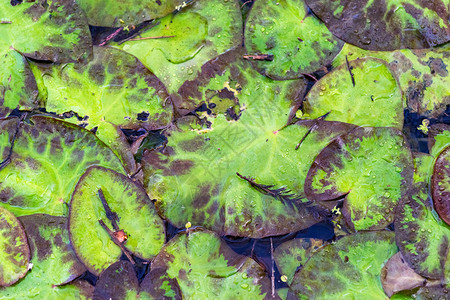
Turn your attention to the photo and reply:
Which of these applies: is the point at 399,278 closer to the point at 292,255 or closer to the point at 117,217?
the point at 292,255

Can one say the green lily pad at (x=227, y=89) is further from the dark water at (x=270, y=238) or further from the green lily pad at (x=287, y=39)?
the dark water at (x=270, y=238)

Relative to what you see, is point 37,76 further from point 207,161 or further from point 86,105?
point 207,161

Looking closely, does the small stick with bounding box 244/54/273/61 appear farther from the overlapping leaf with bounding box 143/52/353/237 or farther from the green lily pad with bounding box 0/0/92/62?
the green lily pad with bounding box 0/0/92/62

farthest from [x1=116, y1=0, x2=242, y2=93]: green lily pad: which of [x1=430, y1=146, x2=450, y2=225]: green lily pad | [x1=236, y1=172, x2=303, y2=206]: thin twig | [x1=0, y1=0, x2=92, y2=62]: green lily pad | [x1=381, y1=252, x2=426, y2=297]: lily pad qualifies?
[x1=381, y1=252, x2=426, y2=297]: lily pad

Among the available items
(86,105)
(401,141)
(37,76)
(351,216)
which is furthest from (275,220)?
(37,76)

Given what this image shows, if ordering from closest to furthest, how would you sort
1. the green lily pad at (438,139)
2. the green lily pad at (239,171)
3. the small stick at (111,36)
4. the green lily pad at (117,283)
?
1. the green lily pad at (117,283)
2. the green lily pad at (239,171)
3. the green lily pad at (438,139)
4. the small stick at (111,36)

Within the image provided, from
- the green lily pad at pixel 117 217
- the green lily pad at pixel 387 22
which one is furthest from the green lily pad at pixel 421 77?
the green lily pad at pixel 117 217
